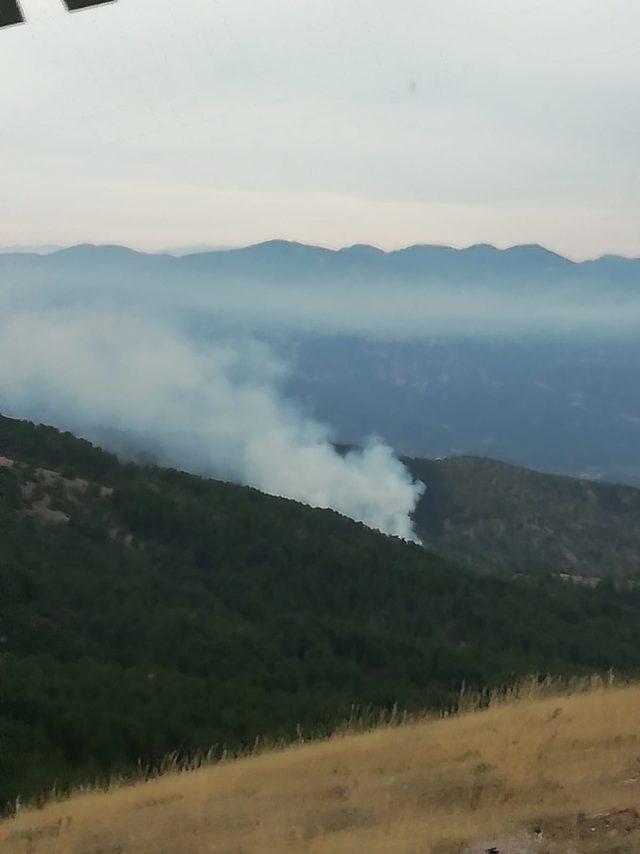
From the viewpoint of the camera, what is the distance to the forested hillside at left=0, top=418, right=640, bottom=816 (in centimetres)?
3769

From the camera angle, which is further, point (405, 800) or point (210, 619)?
point (210, 619)

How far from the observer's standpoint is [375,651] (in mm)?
67812

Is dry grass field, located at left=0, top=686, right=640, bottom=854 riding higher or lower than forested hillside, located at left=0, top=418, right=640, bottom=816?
higher

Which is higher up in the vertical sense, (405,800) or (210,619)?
(405,800)

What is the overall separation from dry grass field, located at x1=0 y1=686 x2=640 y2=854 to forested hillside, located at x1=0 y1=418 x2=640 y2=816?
15926mm

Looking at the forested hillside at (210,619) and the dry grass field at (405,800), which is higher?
the dry grass field at (405,800)

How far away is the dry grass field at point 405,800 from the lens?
222 inches

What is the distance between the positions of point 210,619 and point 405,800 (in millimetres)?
66470

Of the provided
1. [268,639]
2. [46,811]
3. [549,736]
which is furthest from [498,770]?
[268,639]

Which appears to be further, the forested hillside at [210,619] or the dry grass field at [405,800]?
the forested hillside at [210,619]

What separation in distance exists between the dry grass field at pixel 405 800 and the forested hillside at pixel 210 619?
1593cm

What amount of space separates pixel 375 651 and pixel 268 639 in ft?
28.0

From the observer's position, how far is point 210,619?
71.0 m

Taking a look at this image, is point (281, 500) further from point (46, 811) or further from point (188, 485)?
point (46, 811)
